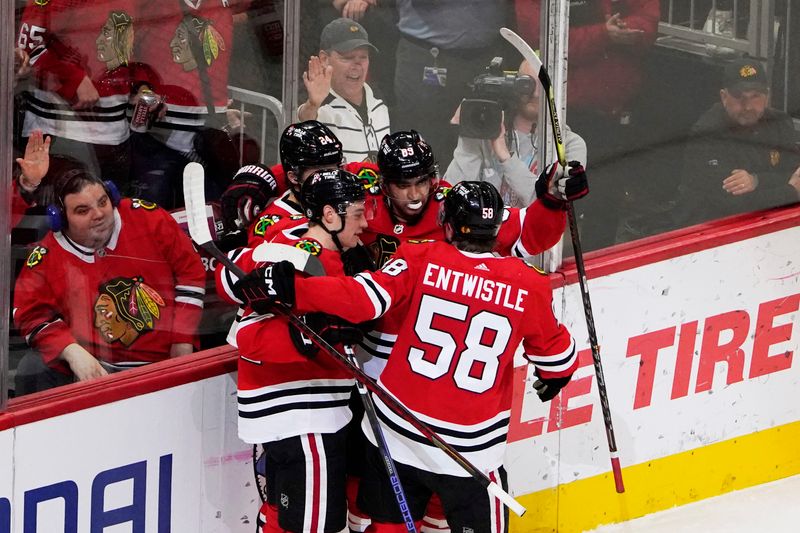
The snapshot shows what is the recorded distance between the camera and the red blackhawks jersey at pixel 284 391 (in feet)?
11.3

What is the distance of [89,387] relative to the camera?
3.53 metres

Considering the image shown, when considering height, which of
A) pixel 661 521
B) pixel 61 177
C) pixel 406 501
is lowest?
pixel 661 521

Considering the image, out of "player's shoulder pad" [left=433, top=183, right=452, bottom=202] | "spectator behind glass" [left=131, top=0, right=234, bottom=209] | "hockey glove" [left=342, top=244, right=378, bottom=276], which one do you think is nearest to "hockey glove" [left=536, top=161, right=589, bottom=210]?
"player's shoulder pad" [left=433, top=183, right=452, bottom=202]

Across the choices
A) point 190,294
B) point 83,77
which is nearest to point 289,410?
point 190,294

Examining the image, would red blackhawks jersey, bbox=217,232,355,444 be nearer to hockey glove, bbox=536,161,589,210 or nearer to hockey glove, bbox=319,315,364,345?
hockey glove, bbox=319,315,364,345

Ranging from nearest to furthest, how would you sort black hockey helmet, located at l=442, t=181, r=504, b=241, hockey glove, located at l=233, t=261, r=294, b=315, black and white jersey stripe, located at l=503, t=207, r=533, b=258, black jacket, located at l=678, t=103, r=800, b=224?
hockey glove, located at l=233, t=261, r=294, b=315, black hockey helmet, located at l=442, t=181, r=504, b=241, black and white jersey stripe, located at l=503, t=207, r=533, b=258, black jacket, located at l=678, t=103, r=800, b=224

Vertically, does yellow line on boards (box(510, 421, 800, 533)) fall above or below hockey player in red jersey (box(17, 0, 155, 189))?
below

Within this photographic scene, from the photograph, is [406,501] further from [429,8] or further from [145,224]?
[429,8]

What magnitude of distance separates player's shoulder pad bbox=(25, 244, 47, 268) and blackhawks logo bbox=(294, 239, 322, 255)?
0.63 metres

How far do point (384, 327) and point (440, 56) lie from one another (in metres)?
0.93

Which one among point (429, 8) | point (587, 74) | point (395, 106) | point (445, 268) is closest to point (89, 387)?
point (445, 268)

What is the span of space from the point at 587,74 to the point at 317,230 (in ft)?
4.13

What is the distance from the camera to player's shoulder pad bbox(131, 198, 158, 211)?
363cm

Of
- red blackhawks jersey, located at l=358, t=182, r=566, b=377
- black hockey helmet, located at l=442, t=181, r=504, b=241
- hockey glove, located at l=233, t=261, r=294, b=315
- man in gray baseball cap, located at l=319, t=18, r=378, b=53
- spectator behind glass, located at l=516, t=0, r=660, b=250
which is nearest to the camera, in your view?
hockey glove, located at l=233, t=261, r=294, b=315
